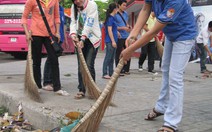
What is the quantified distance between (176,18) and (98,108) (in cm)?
117

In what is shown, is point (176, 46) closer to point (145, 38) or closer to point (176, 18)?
point (176, 18)

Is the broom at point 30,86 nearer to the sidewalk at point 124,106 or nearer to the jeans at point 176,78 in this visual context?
the sidewalk at point 124,106

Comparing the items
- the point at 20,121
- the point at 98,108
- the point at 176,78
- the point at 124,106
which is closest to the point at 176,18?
the point at 176,78

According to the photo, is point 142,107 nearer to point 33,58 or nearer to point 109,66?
point 33,58

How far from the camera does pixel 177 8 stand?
3.40 meters

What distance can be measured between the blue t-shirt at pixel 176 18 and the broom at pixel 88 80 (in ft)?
5.59

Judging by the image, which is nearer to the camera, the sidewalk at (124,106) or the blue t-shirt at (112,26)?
the sidewalk at (124,106)

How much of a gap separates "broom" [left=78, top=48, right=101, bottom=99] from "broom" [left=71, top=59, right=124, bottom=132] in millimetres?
1548

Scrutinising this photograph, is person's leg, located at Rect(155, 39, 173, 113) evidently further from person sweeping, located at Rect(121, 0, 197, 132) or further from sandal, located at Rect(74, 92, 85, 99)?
sandal, located at Rect(74, 92, 85, 99)

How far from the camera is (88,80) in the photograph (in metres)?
5.18

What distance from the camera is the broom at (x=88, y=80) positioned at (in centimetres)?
512

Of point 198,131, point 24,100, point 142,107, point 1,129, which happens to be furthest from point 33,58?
point 198,131

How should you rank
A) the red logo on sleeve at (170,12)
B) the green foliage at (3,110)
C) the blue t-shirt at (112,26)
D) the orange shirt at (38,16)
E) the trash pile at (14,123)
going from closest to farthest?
the red logo on sleeve at (170,12) < the trash pile at (14,123) < the green foliage at (3,110) < the orange shirt at (38,16) < the blue t-shirt at (112,26)

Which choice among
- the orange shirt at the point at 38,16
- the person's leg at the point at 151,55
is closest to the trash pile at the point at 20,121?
the orange shirt at the point at 38,16
